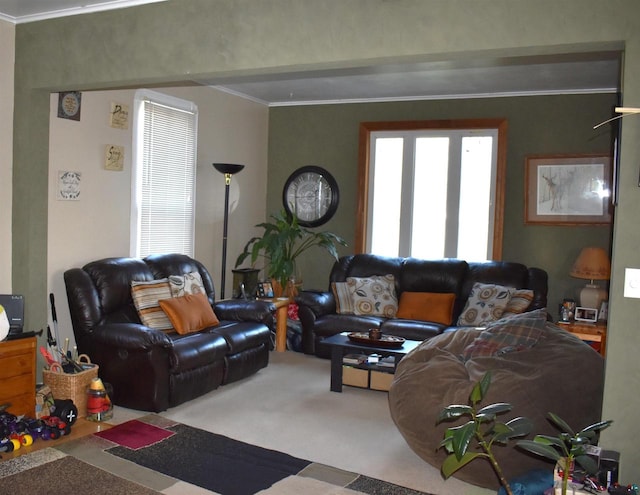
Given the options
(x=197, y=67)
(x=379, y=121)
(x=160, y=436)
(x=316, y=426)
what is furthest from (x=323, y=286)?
(x=197, y=67)

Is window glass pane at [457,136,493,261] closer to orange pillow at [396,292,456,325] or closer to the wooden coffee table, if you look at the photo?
orange pillow at [396,292,456,325]

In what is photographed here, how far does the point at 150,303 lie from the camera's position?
4.88 m

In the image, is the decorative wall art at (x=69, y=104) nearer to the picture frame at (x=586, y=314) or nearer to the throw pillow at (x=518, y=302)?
the throw pillow at (x=518, y=302)

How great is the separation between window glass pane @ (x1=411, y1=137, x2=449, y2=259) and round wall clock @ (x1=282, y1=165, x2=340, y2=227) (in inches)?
38.4

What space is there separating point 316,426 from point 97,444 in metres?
1.38

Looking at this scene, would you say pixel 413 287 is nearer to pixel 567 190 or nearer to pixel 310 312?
pixel 310 312

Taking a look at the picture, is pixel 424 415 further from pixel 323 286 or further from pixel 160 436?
pixel 323 286

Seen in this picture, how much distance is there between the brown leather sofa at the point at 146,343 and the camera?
4285mm

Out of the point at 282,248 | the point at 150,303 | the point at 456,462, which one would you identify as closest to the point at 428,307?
the point at 282,248

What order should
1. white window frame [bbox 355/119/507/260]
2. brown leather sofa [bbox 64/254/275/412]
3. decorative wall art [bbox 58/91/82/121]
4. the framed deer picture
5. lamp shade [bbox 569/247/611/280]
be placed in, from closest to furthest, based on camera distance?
brown leather sofa [bbox 64/254/275/412] < decorative wall art [bbox 58/91/82/121] < lamp shade [bbox 569/247/611/280] < the framed deer picture < white window frame [bbox 355/119/507/260]

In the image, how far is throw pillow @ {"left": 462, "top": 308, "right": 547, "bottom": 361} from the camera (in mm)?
3551

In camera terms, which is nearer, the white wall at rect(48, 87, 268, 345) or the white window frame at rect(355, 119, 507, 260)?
the white wall at rect(48, 87, 268, 345)

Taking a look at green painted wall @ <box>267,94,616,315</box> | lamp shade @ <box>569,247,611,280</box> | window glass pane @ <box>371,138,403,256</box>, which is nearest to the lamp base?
lamp shade @ <box>569,247,611,280</box>

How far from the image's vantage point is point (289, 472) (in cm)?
349
